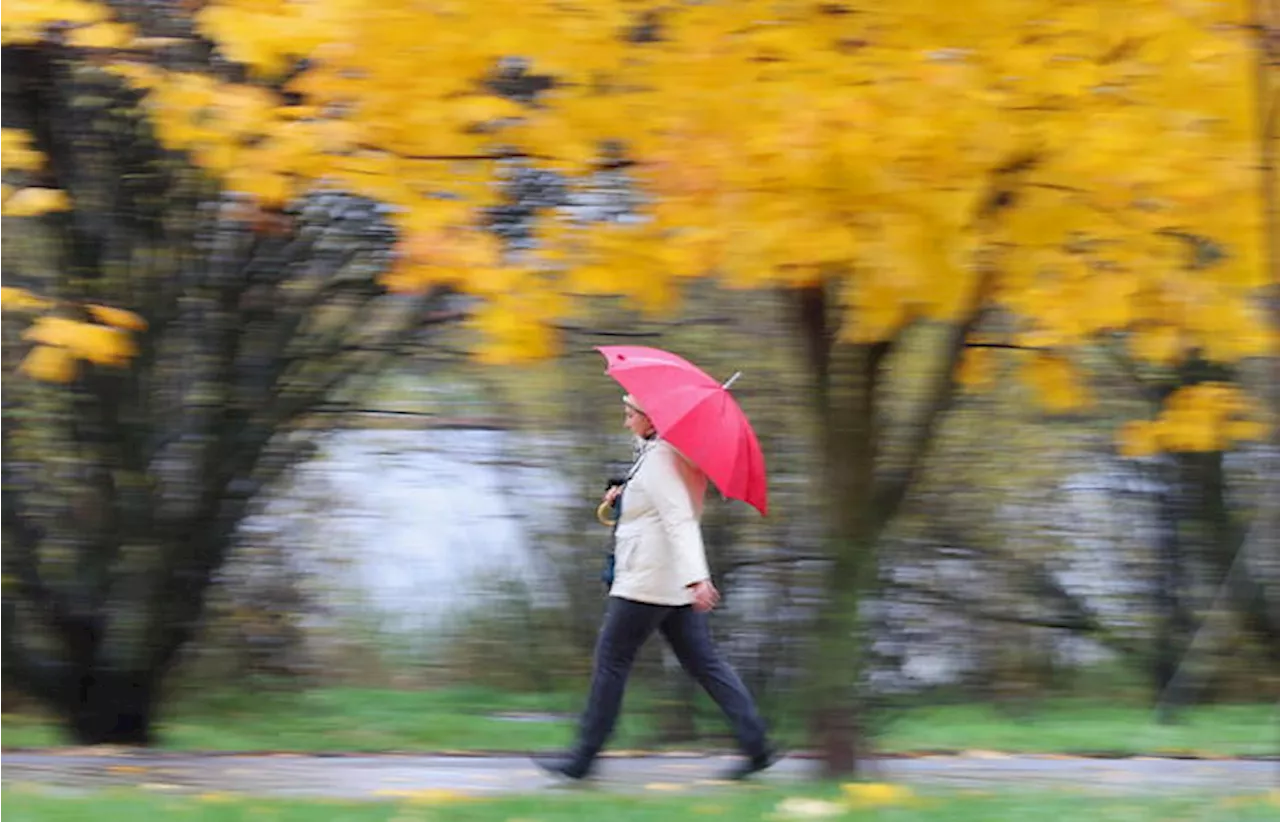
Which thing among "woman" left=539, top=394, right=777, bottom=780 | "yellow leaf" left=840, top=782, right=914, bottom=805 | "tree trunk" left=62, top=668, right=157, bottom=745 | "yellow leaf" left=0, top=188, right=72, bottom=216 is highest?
"yellow leaf" left=0, top=188, right=72, bottom=216

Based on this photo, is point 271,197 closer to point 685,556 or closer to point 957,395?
point 685,556

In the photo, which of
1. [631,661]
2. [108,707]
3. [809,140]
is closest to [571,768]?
[631,661]

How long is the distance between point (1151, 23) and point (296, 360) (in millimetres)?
→ 4792

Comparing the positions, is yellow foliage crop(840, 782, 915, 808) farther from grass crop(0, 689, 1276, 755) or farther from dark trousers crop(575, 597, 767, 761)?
grass crop(0, 689, 1276, 755)

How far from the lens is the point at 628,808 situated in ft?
20.0

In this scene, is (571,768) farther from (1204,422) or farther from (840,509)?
(1204,422)

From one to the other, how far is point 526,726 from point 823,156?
4737 millimetres

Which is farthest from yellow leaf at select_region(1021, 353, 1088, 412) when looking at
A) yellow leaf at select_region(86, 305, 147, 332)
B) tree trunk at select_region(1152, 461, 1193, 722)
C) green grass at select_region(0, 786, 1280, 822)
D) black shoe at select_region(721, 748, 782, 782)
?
yellow leaf at select_region(86, 305, 147, 332)

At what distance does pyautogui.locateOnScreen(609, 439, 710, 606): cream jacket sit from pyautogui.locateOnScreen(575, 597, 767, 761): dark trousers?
0.12 m

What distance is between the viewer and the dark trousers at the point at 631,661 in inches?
265

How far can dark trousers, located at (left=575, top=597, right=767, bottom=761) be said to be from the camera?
6.73 metres

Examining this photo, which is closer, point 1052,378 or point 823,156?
point 823,156

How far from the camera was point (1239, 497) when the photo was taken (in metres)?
10.1

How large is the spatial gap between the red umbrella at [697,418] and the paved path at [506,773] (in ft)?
3.94
